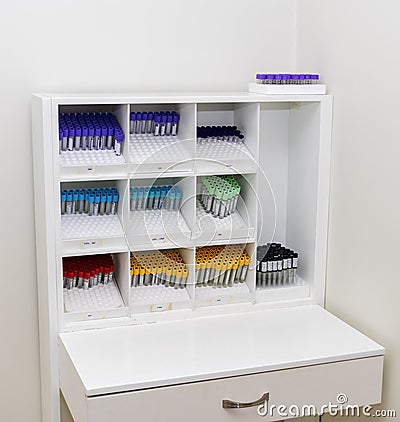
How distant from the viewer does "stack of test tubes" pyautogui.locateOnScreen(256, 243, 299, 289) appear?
2.23 meters

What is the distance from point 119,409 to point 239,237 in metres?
0.67

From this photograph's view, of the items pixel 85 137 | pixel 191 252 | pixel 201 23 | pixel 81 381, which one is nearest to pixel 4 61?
pixel 85 137

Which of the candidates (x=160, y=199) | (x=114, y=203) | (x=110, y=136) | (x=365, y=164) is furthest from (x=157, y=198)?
(x=365, y=164)

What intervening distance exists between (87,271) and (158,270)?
8.2 inches

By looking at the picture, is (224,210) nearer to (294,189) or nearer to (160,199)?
(160,199)

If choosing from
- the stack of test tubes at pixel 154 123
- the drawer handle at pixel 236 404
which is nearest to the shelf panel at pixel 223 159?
the stack of test tubes at pixel 154 123

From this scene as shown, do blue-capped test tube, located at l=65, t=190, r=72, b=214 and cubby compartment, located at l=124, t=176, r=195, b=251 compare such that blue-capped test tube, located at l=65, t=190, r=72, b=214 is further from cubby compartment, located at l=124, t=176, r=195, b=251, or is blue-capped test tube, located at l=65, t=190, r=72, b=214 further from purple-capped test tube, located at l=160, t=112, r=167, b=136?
purple-capped test tube, located at l=160, t=112, r=167, b=136

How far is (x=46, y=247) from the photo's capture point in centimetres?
199

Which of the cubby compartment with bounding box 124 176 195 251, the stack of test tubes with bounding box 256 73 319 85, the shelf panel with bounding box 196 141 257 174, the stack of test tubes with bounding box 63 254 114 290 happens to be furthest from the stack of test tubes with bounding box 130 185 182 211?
the stack of test tubes with bounding box 256 73 319 85

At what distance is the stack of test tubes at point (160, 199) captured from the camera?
2.09m

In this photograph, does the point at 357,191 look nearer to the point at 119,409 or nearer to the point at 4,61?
the point at 119,409

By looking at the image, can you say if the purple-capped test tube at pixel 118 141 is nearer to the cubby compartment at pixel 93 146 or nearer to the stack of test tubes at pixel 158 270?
the cubby compartment at pixel 93 146

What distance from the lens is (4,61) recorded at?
6.93 ft

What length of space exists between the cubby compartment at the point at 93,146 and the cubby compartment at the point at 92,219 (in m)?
0.08
